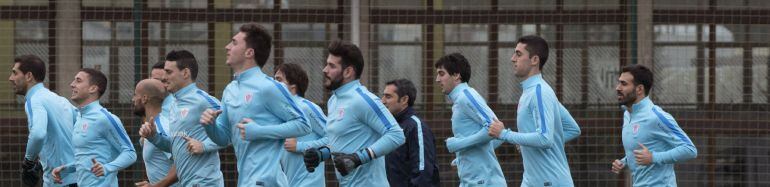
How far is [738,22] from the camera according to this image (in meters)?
16.8

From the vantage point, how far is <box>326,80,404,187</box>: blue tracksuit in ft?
30.5

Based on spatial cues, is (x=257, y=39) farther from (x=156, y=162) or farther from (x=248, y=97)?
(x=156, y=162)

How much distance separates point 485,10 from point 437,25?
0.52 metres

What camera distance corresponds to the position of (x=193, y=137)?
9523mm

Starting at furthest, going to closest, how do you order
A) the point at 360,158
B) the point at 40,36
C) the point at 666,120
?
the point at 40,36 < the point at 666,120 < the point at 360,158

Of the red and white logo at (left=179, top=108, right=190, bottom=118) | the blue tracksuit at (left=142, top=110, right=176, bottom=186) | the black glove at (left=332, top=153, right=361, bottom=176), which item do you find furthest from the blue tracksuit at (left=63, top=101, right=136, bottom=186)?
the black glove at (left=332, top=153, right=361, bottom=176)

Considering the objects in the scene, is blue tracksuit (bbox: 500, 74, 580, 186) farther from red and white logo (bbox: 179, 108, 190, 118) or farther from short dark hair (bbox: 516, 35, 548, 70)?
red and white logo (bbox: 179, 108, 190, 118)

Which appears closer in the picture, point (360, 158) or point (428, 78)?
point (360, 158)

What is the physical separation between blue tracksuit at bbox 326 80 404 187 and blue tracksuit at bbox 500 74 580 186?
85cm

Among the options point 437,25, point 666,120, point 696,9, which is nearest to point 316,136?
point 666,120

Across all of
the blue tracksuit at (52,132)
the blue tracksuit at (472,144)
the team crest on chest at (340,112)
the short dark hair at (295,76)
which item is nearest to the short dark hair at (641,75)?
the blue tracksuit at (472,144)

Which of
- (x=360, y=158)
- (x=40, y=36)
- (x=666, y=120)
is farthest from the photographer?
(x=40, y=36)

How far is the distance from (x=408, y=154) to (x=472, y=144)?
76 cm

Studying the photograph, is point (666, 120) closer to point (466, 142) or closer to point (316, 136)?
point (466, 142)
